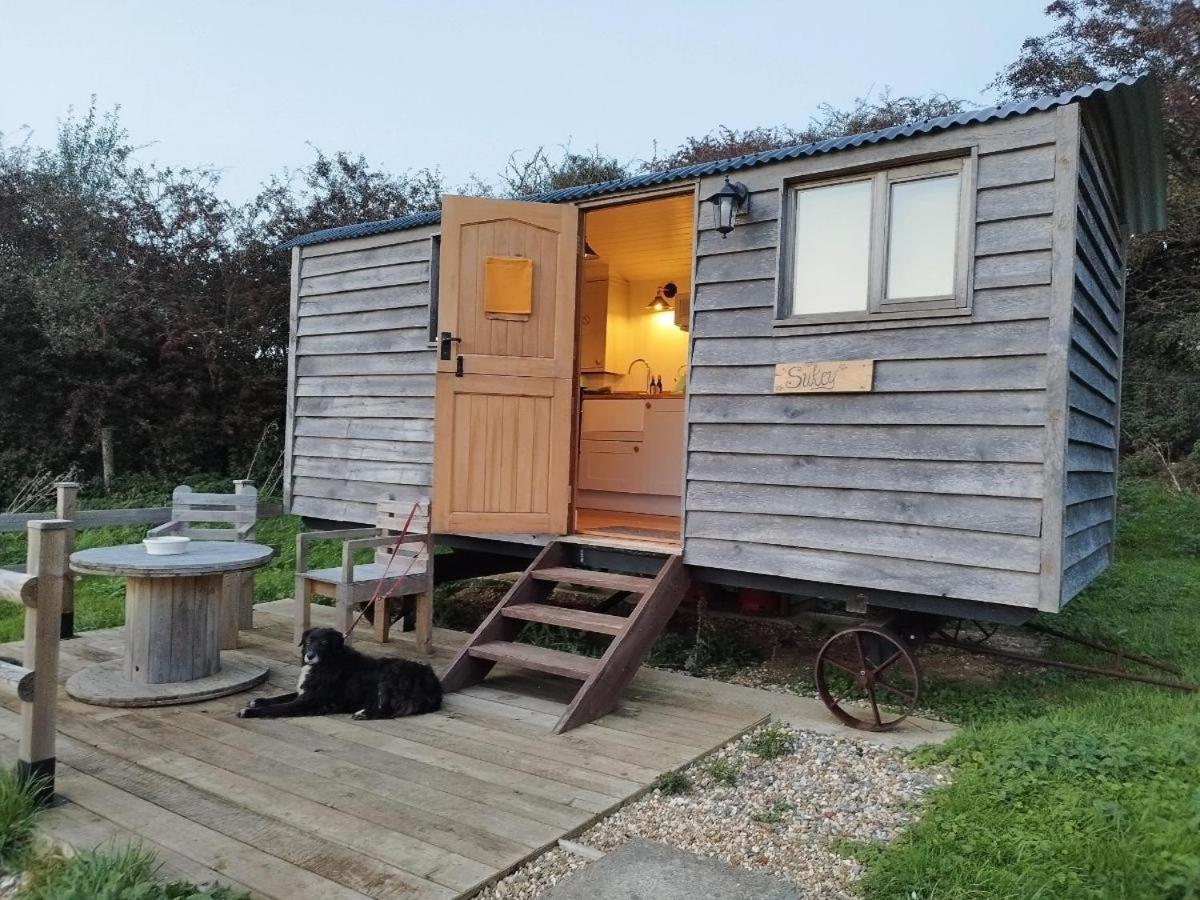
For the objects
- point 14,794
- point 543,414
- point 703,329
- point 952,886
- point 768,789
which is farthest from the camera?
point 543,414

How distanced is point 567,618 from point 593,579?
1.16ft

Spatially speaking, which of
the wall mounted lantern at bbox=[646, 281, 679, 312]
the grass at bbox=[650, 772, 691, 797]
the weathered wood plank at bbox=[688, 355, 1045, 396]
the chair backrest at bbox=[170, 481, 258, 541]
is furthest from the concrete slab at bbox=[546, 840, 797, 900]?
the wall mounted lantern at bbox=[646, 281, 679, 312]

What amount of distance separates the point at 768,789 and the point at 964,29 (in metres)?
15.5

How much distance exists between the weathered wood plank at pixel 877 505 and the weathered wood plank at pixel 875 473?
33 mm

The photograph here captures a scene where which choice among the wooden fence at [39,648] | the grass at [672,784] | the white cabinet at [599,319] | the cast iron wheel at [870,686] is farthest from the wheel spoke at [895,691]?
the white cabinet at [599,319]

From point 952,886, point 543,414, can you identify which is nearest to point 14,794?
point 952,886

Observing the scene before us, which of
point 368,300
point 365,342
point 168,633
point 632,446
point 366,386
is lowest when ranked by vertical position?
point 168,633

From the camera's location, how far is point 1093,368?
4.53 meters

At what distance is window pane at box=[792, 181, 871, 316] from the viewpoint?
13.6ft

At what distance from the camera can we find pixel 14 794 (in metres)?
2.61

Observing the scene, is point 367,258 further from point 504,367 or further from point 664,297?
point 664,297

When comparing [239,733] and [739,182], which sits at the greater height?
[739,182]

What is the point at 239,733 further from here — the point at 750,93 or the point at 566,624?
the point at 750,93

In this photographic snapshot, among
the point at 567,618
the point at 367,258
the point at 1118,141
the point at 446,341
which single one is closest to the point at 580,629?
the point at 567,618
